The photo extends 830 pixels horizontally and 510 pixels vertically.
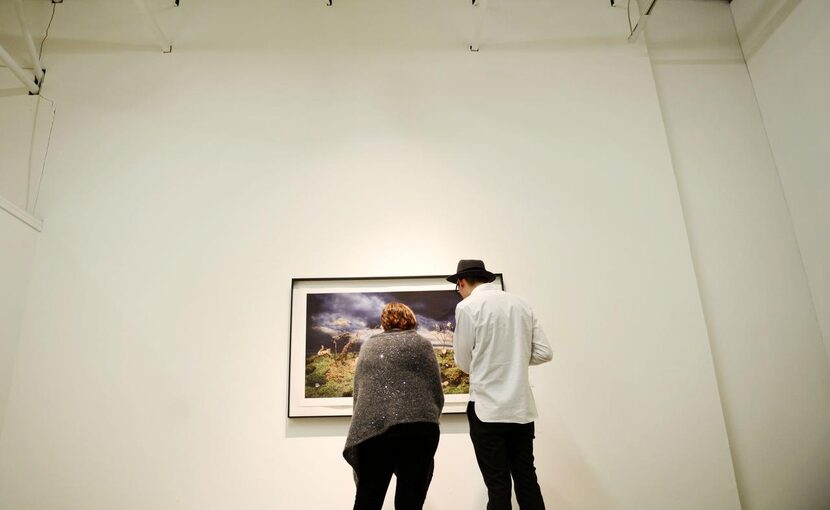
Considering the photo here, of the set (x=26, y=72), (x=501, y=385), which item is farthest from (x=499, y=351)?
(x=26, y=72)

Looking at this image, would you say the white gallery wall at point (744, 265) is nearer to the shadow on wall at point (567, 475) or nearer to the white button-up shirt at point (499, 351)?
the shadow on wall at point (567, 475)

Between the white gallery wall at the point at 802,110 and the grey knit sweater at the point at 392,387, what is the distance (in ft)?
9.30

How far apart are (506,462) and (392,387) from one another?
1.98ft

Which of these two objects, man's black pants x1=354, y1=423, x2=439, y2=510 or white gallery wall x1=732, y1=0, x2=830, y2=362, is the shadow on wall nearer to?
man's black pants x1=354, y1=423, x2=439, y2=510

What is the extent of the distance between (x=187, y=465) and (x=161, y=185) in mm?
1784

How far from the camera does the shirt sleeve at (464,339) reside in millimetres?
2143

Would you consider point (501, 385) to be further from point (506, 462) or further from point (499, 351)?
point (506, 462)

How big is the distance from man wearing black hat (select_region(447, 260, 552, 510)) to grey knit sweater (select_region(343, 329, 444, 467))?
0.20 meters

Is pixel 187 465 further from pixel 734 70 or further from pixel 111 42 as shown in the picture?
pixel 734 70

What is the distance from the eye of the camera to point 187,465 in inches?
101

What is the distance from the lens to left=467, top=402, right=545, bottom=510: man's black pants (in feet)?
6.39

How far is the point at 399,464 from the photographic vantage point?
6.46 ft

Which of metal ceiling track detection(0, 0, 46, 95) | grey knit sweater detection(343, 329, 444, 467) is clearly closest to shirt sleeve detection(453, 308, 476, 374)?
grey knit sweater detection(343, 329, 444, 467)

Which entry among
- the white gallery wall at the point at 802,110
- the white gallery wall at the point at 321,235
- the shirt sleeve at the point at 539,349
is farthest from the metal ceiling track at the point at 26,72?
the white gallery wall at the point at 802,110
